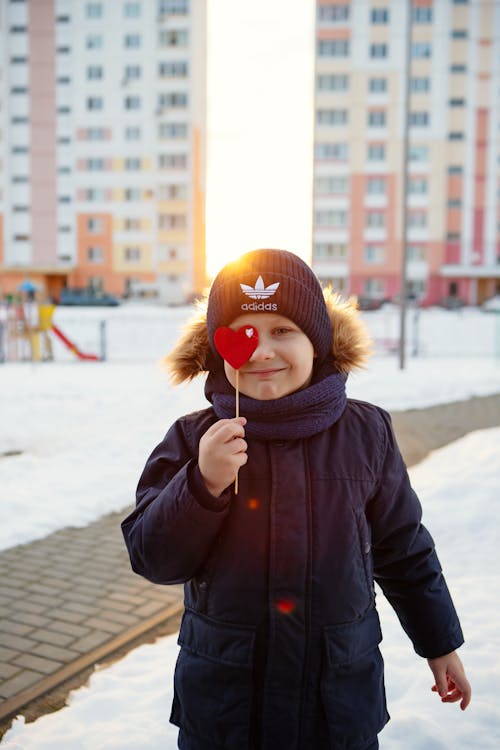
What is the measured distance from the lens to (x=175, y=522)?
1.70 m

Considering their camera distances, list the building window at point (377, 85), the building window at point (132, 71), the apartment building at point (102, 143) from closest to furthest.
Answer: the building window at point (377, 85), the apartment building at point (102, 143), the building window at point (132, 71)

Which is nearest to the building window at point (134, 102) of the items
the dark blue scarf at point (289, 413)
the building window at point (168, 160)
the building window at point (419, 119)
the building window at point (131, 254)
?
the building window at point (168, 160)

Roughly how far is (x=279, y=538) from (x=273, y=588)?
4.5 inches

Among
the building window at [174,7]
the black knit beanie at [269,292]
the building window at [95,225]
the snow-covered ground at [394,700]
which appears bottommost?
the snow-covered ground at [394,700]

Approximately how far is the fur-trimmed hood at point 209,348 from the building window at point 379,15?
66.4 meters

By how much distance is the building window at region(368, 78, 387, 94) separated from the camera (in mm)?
61562

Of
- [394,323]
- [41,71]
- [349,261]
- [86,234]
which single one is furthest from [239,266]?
[41,71]

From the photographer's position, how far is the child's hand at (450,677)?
200 cm

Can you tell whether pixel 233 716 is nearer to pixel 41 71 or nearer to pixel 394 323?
pixel 394 323

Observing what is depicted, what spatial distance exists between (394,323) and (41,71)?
4737cm

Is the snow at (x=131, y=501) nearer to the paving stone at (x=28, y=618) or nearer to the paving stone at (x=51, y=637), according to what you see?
the paving stone at (x=51, y=637)

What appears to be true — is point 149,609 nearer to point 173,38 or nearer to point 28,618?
point 28,618

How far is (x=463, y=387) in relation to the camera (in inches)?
563

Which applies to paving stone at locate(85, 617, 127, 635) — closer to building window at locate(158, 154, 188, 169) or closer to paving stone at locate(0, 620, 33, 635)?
paving stone at locate(0, 620, 33, 635)
